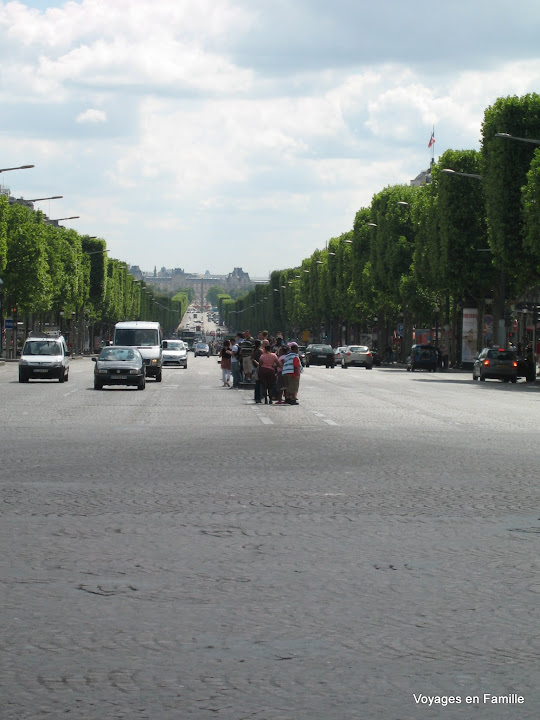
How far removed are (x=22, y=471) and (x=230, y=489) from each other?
3.18 meters

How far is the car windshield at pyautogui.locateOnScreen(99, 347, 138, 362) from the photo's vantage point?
45.4 m

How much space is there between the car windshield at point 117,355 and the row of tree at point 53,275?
33.6m

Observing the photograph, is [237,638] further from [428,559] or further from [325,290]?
[325,290]

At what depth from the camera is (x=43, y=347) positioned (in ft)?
171

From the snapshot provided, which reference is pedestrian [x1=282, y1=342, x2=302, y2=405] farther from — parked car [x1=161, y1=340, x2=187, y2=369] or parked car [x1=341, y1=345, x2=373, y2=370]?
parked car [x1=341, y1=345, x2=373, y2=370]

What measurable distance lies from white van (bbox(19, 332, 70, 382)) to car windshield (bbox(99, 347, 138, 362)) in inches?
216

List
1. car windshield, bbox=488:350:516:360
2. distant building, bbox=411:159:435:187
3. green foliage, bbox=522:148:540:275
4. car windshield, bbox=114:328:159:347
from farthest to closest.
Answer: distant building, bbox=411:159:435:187 → car windshield, bbox=488:350:516:360 → car windshield, bbox=114:328:159:347 → green foliage, bbox=522:148:540:275

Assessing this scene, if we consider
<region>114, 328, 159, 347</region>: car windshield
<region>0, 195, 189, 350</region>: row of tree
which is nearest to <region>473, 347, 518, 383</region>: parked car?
<region>114, 328, 159, 347</region>: car windshield

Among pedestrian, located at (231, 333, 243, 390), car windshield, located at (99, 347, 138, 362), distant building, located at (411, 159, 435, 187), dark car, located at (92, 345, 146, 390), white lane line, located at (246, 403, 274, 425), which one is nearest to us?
white lane line, located at (246, 403, 274, 425)

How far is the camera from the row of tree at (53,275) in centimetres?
9244

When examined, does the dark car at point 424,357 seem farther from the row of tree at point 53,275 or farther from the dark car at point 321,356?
the row of tree at point 53,275

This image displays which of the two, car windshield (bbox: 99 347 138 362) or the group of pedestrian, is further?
car windshield (bbox: 99 347 138 362)

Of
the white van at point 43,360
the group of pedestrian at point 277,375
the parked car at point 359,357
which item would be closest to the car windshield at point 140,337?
the white van at point 43,360

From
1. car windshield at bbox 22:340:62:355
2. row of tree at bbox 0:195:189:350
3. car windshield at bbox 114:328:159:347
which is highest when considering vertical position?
row of tree at bbox 0:195:189:350
